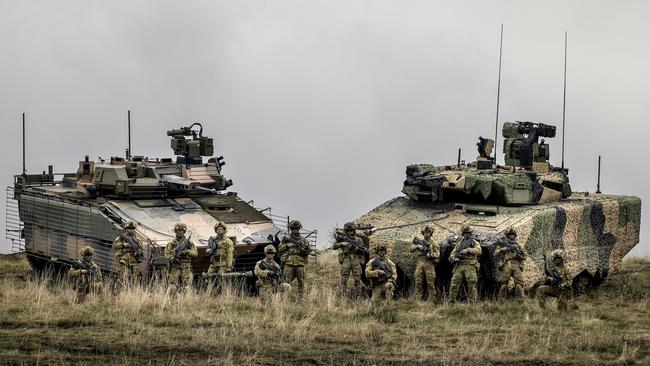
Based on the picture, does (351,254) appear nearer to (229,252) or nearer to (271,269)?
(271,269)

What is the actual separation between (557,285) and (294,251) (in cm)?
434

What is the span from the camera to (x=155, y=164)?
78.1ft

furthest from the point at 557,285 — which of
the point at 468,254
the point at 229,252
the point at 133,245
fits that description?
the point at 133,245

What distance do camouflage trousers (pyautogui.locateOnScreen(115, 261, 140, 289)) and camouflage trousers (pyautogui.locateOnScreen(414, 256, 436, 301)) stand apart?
466 cm

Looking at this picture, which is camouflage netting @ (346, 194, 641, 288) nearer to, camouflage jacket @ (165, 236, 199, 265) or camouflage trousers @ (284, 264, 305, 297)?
camouflage trousers @ (284, 264, 305, 297)

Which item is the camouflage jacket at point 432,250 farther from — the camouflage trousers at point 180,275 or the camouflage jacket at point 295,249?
the camouflage trousers at point 180,275

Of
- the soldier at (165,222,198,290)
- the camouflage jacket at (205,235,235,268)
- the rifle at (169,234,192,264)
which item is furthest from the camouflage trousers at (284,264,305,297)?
the rifle at (169,234,192,264)

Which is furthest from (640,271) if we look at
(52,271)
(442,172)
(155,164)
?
(52,271)

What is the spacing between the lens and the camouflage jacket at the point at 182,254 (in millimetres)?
19922

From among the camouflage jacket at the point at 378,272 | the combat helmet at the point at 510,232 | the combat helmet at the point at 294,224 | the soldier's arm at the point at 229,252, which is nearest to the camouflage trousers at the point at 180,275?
the soldier's arm at the point at 229,252

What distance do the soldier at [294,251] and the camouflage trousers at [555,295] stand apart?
12.8 ft

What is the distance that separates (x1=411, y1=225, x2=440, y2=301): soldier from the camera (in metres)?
19.4

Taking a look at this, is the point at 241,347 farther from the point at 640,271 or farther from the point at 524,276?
the point at 640,271

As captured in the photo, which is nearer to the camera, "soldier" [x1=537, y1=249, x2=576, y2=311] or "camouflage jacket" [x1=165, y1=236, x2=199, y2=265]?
"soldier" [x1=537, y1=249, x2=576, y2=311]
